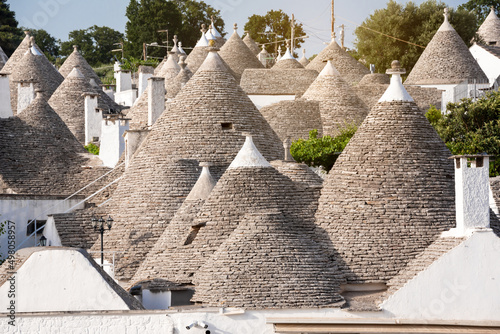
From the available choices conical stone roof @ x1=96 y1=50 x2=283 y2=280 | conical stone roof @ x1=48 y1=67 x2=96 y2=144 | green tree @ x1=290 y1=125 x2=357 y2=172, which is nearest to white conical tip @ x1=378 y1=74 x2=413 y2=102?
conical stone roof @ x1=96 y1=50 x2=283 y2=280

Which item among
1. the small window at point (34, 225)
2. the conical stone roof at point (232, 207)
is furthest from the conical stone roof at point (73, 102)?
the conical stone roof at point (232, 207)

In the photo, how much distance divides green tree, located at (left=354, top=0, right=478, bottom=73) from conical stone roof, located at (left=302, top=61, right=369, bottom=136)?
21.0 meters

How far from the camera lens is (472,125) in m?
43.5

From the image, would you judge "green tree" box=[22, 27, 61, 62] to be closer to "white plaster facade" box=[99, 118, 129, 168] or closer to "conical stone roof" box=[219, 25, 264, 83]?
"conical stone roof" box=[219, 25, 264, 83]

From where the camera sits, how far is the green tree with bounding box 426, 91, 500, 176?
4197 cm

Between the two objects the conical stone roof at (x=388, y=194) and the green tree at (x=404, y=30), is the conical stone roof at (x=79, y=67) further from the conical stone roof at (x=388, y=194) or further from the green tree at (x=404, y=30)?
the conical stone roof at (x=388, y=194)

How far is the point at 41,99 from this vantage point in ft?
139

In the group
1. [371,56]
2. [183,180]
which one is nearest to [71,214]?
[183,180]

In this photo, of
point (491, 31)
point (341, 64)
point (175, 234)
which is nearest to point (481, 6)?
point (491, 31)

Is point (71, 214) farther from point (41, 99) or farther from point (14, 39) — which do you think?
point (14, 39)

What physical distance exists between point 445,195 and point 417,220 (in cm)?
100

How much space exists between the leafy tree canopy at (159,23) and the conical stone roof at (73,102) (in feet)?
90.5

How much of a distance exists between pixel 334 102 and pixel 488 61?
17997 millimetres

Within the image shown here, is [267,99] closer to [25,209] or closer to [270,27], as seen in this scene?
[25,209]
